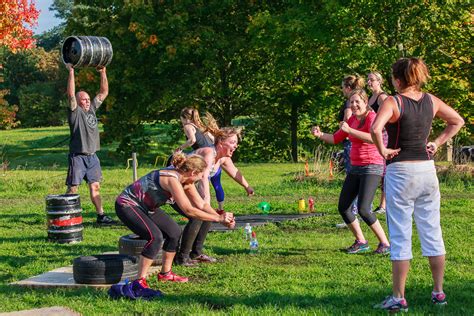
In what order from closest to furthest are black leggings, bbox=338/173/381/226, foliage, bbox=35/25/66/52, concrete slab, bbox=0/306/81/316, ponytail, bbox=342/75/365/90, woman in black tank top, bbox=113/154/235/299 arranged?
concrete slab, bbox=0/306/81/316 < woman in black tank top, bbox=113/154/235/299 < black leggings, bbox=338/173/381/226 < ponytail, bbox=342/75/365/90 < foliage, bbox=35/25/66/52

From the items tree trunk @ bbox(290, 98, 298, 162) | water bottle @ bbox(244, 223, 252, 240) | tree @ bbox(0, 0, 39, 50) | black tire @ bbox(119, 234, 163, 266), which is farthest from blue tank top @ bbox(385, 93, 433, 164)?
tree trunk @ bbox(290, 98, 298, 162)

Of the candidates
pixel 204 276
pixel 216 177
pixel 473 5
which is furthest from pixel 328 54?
pixel 204 276

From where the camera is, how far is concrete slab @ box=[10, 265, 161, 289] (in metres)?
7.24

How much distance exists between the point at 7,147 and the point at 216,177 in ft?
91.2

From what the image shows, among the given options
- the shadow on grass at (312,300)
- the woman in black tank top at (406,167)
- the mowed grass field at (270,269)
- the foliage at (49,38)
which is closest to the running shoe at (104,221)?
the mowed grass field at (270,269)

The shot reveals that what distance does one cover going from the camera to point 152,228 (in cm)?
701

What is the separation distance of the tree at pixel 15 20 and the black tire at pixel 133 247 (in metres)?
16.4

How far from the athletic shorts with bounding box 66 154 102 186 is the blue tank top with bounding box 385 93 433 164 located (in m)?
6.49

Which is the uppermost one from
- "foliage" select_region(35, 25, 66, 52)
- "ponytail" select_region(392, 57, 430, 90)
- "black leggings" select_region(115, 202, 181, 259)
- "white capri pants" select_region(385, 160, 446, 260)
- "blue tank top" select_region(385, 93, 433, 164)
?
"foliage" select_region(35, 25, 66, 52)

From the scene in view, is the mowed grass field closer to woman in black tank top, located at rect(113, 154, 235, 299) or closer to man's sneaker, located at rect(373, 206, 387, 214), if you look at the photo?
woman in black tank top, located at rect(113, 154, 235, 299)

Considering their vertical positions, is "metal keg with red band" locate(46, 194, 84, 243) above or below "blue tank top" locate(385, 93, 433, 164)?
below

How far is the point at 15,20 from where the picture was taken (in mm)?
23859

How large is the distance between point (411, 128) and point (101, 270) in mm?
3194

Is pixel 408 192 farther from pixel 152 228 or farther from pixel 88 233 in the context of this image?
pixel 88 233
